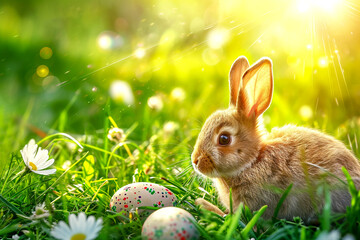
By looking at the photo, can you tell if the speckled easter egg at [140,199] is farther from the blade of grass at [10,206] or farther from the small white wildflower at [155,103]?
the small white wildflower at [155,103]

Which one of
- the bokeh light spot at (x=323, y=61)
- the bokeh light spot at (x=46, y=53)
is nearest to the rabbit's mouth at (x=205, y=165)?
the bokeh light spot at (x=323, y=61)

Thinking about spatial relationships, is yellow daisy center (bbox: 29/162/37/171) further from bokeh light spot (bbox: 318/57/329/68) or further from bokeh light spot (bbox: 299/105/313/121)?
bokeh light spot (bbox: 299/105/313/121)

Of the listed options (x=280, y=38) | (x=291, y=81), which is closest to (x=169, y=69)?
(x=291, y=81)

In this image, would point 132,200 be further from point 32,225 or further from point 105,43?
point 105,43

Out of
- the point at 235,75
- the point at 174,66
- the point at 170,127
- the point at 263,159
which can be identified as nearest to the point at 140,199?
the point at 263,159

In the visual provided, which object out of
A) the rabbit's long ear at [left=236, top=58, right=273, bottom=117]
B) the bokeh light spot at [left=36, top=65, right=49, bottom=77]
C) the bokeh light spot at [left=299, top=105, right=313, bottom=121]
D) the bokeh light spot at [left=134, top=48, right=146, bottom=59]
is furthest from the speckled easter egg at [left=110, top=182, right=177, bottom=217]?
the bokeh light spot at [left=36, top=65, right=49, bottom=77]

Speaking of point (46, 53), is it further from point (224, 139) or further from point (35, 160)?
point (224, 139)
